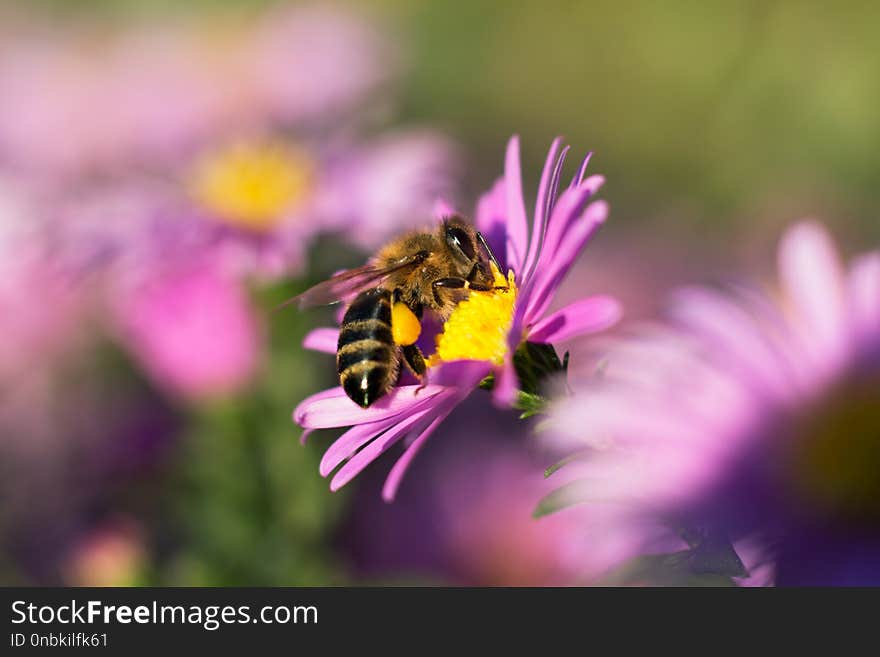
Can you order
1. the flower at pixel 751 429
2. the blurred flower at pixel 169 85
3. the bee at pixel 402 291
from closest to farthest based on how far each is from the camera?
1. the flower at pixel 751 429
2. the bee at pixel 402 291
3. the blurred flower at pixel 169 85

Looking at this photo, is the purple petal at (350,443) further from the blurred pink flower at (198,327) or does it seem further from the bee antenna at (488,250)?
the blurred pink flower at (198,327)

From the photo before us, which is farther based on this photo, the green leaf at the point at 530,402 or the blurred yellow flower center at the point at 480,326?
the blurred yellow flower center at the point at 480,326

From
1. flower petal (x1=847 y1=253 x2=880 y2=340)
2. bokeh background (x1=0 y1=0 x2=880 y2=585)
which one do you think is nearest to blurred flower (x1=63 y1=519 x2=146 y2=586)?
bokeh background (x1=0 y1=0 x2=880 y2=585)

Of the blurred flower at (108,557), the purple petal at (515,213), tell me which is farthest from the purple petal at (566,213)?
the blurred flower at (108,557)

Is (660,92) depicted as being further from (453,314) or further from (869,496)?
(869,496)

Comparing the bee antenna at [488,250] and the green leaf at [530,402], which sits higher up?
the bee antenna at [488,250]

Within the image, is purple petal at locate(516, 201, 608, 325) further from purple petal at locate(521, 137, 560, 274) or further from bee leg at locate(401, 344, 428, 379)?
bee leg at locate(401, 344, 428, 379)
